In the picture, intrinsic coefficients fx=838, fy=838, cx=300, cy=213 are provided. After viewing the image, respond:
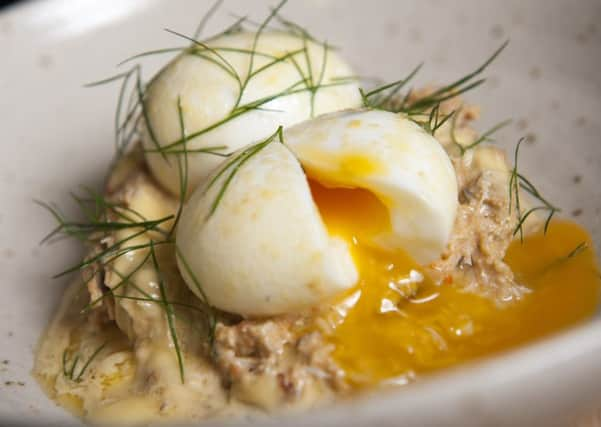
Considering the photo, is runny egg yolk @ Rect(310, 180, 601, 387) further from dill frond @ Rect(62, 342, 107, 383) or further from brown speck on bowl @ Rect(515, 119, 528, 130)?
brown speck on bowl @ Rect(515, 119, 528, 130)

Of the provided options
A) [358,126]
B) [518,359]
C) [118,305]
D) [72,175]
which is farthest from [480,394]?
[72,175]

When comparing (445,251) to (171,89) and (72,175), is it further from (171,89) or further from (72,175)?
(72,175)

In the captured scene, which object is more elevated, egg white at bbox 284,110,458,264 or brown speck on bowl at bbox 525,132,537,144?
egg white at bbox 284,110,458,264

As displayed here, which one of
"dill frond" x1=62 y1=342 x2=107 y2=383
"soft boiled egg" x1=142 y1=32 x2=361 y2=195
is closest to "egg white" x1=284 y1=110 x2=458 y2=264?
"soft boiled egg" x1=142 y1=32 x2=361 y2=195

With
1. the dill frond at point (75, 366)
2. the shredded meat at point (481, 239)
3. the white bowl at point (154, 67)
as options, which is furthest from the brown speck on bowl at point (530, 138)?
the dill frond at point (75, 366)

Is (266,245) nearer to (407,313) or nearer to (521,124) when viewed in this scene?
(407,313)

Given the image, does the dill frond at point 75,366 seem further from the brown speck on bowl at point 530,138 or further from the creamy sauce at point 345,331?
the brown speck on bowl at point 530,138
